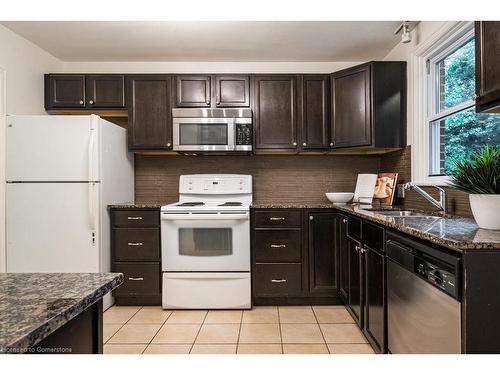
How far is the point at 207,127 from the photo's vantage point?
3281 mm

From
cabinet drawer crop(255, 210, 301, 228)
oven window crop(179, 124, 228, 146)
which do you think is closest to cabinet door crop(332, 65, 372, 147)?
cabinet drawer crop(255, 210, 301, 228)

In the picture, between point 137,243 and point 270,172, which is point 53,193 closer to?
point 137,243

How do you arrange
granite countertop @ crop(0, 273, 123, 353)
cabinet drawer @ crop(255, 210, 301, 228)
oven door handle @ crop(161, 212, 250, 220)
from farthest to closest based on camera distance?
1. cabinet drawer @ crop(255, 210, 301, 228)
2. oven door handle @ crop(161, 212, 250, 220)
3. granite countertop @ crop(0, 273, 123, 353)

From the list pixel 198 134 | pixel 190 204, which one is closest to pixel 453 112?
pixel 198 134

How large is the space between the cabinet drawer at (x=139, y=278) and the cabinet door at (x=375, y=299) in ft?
5.94

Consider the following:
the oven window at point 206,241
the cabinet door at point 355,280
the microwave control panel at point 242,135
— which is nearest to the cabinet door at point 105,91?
the microwave control panel at point 242,135

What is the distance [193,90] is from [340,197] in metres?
1.81

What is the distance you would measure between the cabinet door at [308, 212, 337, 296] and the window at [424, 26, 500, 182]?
0.94 meters

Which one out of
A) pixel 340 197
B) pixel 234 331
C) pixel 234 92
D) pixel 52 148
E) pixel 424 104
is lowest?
pixel 234 331

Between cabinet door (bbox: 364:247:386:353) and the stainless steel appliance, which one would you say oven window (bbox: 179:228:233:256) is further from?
cabinet door (bbox: 364:247:386:353)

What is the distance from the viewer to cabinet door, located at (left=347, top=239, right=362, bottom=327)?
94.6 inches

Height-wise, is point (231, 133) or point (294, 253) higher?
point (231, 133)

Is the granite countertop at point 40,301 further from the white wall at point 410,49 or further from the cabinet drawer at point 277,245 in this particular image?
the white wall at point 410,49
